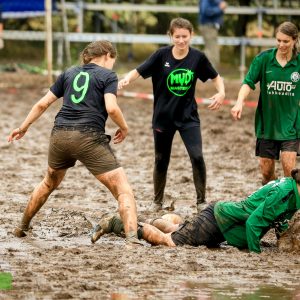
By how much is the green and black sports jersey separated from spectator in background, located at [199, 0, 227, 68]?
47.8ft

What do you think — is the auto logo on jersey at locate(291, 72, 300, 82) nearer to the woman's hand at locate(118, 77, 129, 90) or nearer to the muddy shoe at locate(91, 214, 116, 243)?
the woman's hand at locate(118, 77, 129, 90)

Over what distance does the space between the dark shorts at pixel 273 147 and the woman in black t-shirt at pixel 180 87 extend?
0.63 metres

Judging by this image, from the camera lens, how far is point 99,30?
3225 centimetres

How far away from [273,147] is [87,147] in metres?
2.45

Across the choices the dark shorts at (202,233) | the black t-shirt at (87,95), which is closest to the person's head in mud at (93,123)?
the black t-shirt at (87,95)

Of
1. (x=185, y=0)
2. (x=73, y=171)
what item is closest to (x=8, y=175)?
(x=73, y=171)

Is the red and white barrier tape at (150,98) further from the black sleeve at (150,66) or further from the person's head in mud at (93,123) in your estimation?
the person's head in mud at (93,123)

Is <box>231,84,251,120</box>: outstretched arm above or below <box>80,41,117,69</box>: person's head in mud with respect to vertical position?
below

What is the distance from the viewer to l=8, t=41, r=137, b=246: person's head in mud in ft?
33.1

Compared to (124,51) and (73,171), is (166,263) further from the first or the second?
(124,51)

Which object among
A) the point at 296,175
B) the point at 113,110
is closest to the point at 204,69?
the point at 113,110

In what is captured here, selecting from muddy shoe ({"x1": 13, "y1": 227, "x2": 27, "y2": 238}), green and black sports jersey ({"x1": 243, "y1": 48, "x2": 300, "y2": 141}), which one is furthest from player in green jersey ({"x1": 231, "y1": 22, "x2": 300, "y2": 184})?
muddy shoe ({"x1": 13, "y1": 227, "x2": 27, "y2": 238})

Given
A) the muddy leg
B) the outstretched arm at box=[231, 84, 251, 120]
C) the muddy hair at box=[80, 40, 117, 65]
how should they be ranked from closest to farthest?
the muddy hair at box=[80, 40, 117, 65] < the muddy leg < the outstretched arm at box=[231, 84, 251, 120]

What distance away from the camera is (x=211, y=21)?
26797 millimetres
